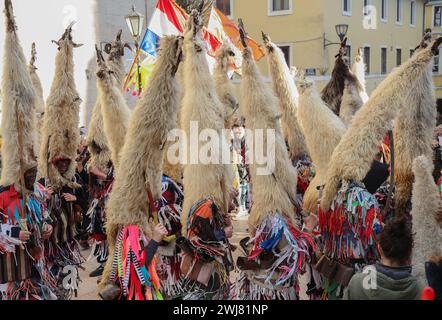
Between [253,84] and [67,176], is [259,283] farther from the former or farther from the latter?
[67,176]

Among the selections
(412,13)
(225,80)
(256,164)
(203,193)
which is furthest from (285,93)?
(412,13)

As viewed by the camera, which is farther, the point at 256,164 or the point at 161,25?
the point at 161,25

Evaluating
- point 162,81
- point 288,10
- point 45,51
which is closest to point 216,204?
point 162,81

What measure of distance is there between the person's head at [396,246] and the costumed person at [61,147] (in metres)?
3.34

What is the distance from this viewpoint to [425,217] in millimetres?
3580

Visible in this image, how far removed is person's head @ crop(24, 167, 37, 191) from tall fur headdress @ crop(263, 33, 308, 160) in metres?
2.38

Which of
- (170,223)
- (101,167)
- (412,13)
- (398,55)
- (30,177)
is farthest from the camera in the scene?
(412,13)

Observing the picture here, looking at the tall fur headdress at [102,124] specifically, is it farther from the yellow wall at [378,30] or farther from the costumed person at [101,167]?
the yellow wall at [378,30]

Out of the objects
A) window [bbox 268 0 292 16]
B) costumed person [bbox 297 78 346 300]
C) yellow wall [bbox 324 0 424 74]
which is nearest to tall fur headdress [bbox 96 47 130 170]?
costumed person [bbox 297 78 346 300]

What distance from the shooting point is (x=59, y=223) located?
5559 millimetres

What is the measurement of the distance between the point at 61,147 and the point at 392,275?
3848 mm

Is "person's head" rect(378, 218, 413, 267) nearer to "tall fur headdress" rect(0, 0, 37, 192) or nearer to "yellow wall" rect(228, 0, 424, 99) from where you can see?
"tall fur headdress" rect(0, 0, 37, 192)

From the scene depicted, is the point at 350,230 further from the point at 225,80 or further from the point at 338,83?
the point at 225,80

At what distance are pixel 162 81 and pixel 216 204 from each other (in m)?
1.00
